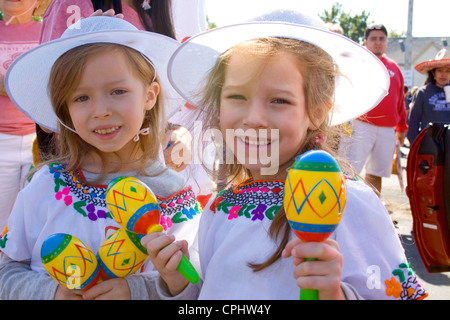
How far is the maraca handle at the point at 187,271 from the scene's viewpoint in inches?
47.0

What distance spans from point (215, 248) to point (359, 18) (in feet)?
124

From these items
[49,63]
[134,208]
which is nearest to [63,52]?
[49,63]

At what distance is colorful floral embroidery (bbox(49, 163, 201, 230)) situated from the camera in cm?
151

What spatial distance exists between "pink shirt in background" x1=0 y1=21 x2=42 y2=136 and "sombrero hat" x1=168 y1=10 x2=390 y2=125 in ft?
4.66

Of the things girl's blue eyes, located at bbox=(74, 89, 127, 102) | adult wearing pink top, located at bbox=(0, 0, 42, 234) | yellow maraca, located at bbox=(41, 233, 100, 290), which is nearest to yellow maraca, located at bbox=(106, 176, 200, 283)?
yellow maraca, located at bbox=(41, 233, 100, 290)

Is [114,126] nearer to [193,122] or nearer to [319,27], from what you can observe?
[193,122]

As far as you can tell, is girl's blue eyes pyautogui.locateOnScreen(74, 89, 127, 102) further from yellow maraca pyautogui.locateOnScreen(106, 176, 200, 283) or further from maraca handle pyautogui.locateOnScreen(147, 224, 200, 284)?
maraca handle pyautogui.locateOnScreen(147, 224, 200, 284)

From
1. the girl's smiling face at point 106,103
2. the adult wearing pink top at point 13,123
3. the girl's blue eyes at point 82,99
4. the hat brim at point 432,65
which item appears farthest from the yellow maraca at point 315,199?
the hat brim at point 432,65

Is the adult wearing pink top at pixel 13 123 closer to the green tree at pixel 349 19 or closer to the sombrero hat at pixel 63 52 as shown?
the sombrero hat at pixel 63 52

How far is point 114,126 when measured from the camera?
152 centimetres

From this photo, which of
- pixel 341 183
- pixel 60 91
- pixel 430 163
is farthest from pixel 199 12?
pixel 430 163

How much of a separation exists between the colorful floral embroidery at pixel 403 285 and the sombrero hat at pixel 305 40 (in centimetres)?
60

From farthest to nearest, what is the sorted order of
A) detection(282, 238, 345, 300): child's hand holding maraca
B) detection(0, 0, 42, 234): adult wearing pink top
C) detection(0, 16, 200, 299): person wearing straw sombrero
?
detection(0, 0, 42, 234): adult wearing pink top, detection(0, 16, 200, 299): person wearing straw sombrero, detection(282, 238, 345, 300): child's hand holding maraca
